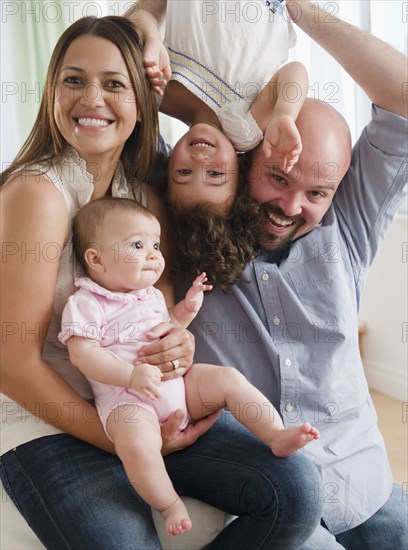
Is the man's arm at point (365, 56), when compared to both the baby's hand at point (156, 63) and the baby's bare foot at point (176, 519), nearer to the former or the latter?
the baby's hand at point (156, 63)

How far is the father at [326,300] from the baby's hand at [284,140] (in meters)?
0.13

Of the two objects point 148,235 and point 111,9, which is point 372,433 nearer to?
point 148,235

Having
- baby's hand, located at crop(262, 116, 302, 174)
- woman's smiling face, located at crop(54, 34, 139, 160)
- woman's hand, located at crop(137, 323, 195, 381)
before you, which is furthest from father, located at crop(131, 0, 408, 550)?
woman's smiling face, located at crop(54, 34, 139, 160)

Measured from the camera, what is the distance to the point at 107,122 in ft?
5.20

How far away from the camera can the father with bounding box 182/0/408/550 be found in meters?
1.70

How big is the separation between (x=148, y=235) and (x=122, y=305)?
15 cm

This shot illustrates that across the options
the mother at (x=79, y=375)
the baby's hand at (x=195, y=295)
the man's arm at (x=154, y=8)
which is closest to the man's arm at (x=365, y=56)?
the man's arm at (x=154, y=8)

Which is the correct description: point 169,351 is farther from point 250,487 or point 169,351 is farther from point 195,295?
point 250,487

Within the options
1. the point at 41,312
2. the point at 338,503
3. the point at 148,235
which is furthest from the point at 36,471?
the point at 338,503

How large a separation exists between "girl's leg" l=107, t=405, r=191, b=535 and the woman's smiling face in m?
0.60

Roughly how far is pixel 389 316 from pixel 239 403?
78.1 inches

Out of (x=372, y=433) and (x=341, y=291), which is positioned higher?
(x=341, y=291)

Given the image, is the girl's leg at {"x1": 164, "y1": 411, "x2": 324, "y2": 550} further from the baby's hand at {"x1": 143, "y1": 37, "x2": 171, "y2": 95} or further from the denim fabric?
the baby's hand at {"x1": 143, "y1": 37, "x2": 171, "y2": 95}

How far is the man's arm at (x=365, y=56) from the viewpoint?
173cm
